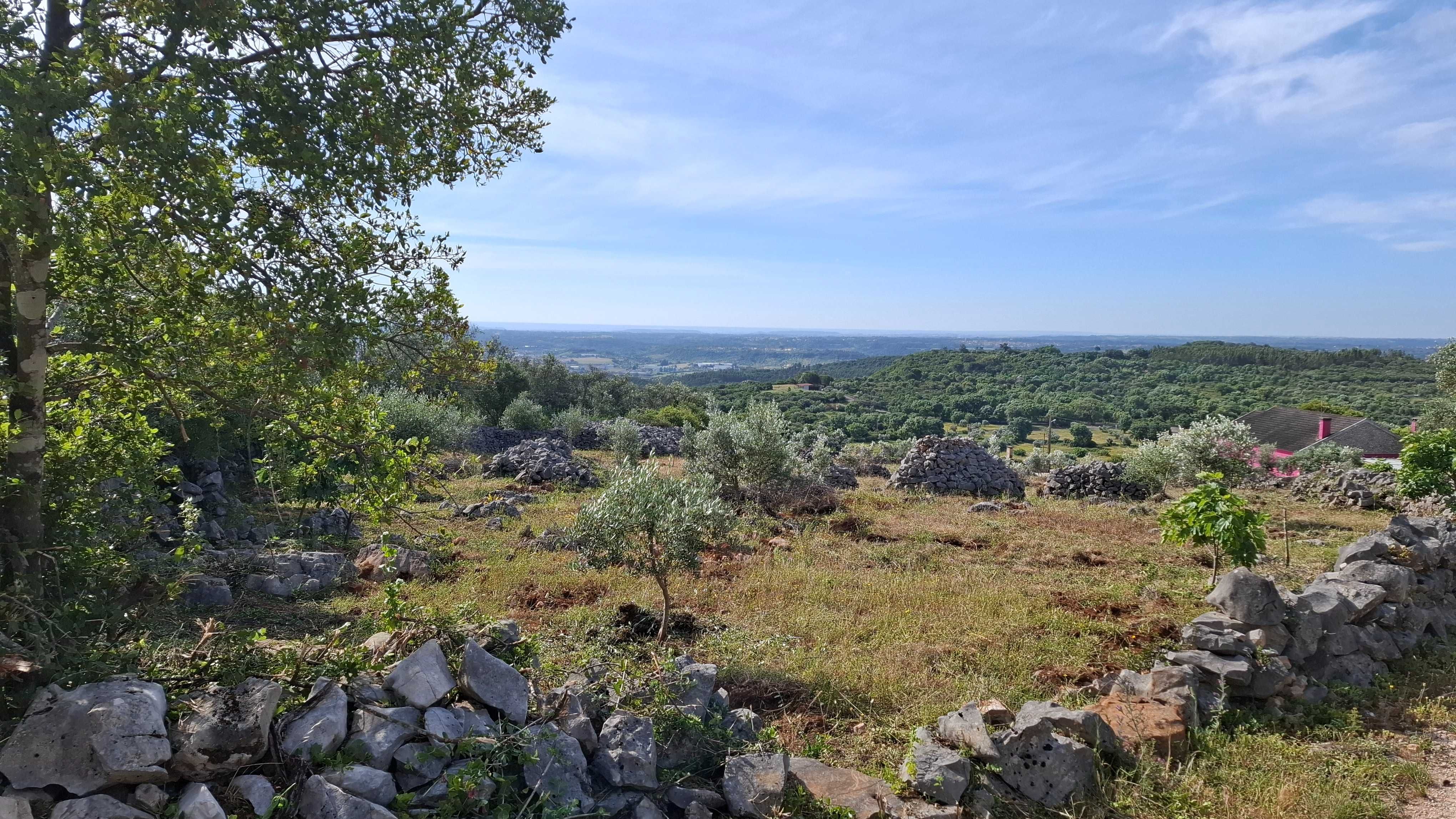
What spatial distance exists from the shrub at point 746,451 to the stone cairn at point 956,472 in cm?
751

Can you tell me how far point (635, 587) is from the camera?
1052 cm

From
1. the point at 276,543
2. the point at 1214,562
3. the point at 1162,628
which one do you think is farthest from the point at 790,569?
the point at 276,543

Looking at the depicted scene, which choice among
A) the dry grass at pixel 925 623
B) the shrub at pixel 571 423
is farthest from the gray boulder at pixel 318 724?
the shrub at pixel 571 423

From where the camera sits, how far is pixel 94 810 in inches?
134

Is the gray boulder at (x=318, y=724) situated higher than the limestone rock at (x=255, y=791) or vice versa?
the gray boulder at (x=318, y=724)

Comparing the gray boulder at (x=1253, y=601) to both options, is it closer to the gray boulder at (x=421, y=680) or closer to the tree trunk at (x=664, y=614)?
the tree trunk at (x=664, y=614)

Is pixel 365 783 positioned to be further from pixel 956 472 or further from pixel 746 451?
pixel 956 472

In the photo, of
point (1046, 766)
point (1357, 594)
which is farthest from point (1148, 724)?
point (1357, 594)

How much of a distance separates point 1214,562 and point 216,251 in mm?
12583

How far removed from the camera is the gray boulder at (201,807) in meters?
3.56

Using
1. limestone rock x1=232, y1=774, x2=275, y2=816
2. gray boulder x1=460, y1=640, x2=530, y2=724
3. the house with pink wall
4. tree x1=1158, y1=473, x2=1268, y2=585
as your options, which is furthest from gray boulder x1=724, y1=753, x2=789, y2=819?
the house with pink wall

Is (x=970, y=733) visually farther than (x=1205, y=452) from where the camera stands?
No

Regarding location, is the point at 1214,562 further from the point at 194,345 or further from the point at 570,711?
the point at 194,345

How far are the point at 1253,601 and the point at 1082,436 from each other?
200 ft
